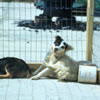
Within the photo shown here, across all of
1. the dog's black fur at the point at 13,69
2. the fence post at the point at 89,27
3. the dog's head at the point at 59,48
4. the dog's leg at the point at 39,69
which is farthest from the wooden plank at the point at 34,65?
the fence post at the point at 89,27

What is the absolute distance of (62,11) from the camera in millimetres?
10281

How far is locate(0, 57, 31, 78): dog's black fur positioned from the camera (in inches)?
289

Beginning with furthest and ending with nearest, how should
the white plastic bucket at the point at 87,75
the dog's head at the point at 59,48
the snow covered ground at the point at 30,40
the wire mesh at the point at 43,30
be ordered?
the wire mesh at the point at 43,30 < the snow covered ground at the point at 30,40 < the dog's head at the point at 59,48 < the white plastic bucket at the point at 87,75

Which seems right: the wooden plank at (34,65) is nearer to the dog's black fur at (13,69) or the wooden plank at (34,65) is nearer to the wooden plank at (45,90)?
the dog's black fur at (13,69)

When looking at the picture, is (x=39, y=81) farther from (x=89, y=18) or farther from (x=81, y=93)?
(x=89, y=18)

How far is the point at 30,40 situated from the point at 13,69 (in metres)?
3.17

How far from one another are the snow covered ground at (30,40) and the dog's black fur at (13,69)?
1.04 metres

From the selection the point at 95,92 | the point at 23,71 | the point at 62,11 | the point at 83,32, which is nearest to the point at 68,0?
the point at 62,11

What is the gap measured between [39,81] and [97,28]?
3.13 m

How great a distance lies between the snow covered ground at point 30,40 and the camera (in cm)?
896

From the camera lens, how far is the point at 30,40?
10.5m

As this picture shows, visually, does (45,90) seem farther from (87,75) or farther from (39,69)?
(39,69)

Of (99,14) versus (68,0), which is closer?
(99,14)

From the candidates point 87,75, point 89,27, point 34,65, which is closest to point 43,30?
point 34,65
